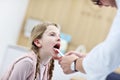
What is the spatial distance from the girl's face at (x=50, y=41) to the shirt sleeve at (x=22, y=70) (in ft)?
0.56

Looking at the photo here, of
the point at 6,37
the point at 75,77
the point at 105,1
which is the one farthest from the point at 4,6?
the point at 105,1

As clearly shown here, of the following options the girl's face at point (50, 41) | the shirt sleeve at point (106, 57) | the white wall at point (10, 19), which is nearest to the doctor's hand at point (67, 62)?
the shirt sleeve at point (106, 57)

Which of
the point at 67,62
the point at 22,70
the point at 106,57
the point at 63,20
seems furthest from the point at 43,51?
the point at 63,20

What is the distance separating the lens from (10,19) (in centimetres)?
342

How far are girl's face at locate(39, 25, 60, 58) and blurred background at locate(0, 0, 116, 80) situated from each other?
61.3 inches

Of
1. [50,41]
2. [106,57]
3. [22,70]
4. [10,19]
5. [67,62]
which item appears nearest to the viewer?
[106,57]

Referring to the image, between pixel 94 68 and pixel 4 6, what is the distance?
2.33 m

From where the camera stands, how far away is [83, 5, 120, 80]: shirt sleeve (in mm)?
1070

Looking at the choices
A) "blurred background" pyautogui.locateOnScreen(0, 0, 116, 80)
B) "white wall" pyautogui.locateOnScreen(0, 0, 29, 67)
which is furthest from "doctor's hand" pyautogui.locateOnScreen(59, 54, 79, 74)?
"white wall" pyautogui.locateOnScreen(0, 0, 29, 67)

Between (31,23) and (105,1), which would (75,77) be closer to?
(105,1)

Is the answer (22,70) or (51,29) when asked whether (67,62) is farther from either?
(51,29)

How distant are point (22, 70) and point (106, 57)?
0.49 m

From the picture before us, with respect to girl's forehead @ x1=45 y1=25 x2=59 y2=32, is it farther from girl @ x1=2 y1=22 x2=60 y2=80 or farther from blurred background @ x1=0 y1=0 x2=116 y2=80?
blurred background @ x1=0 y1=0 x2=116 y2=80

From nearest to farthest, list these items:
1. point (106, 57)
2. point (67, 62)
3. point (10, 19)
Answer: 1. point (106, 57)
2. point (67, 62)
3. point (10, 19)
